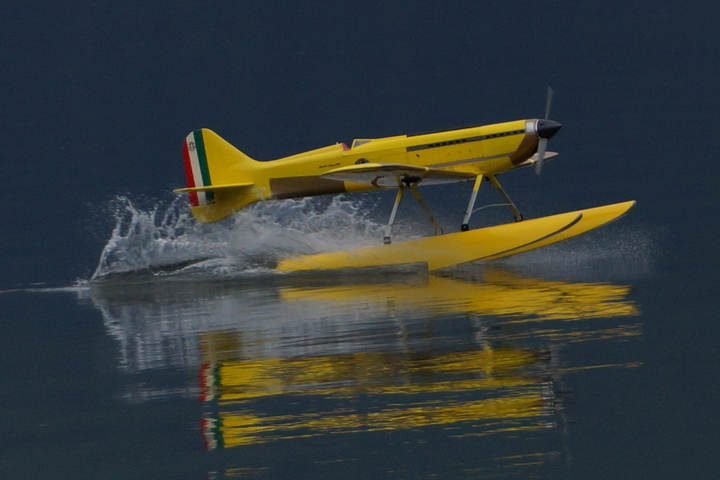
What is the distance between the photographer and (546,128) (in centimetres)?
1650

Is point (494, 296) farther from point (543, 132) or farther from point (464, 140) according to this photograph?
point (464, 140)

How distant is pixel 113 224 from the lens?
109ft

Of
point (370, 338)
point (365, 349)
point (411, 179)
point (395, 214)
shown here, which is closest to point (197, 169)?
point (395, 214)

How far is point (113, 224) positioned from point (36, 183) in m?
10.7

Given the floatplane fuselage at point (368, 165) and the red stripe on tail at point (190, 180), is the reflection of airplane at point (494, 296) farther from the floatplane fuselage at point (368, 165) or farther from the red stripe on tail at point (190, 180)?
the red stripe on tail at point (190, 180)

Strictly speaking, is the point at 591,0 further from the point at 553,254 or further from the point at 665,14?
the point at 553,254

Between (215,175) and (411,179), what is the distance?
3160mm

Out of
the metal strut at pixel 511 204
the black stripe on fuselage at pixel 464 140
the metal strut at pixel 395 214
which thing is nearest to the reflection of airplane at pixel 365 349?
the metal strut at pixel 395 214

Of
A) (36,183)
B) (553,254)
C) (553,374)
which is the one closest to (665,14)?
(36,183)

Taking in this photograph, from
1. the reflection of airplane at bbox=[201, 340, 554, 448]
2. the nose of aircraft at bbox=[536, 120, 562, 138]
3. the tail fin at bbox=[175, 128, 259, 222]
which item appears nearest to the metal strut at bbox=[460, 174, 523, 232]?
the nose of aircraft at bbox=[536, 120, 562, 138]

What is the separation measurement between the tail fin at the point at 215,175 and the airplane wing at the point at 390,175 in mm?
1997

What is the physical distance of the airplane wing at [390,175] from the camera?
16.1 meters

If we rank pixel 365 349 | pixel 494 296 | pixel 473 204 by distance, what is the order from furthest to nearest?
1. pixel 473 204
2. pixel 494 296
3. pixel 365 349

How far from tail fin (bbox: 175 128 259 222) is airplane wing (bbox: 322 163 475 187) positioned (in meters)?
2.00
